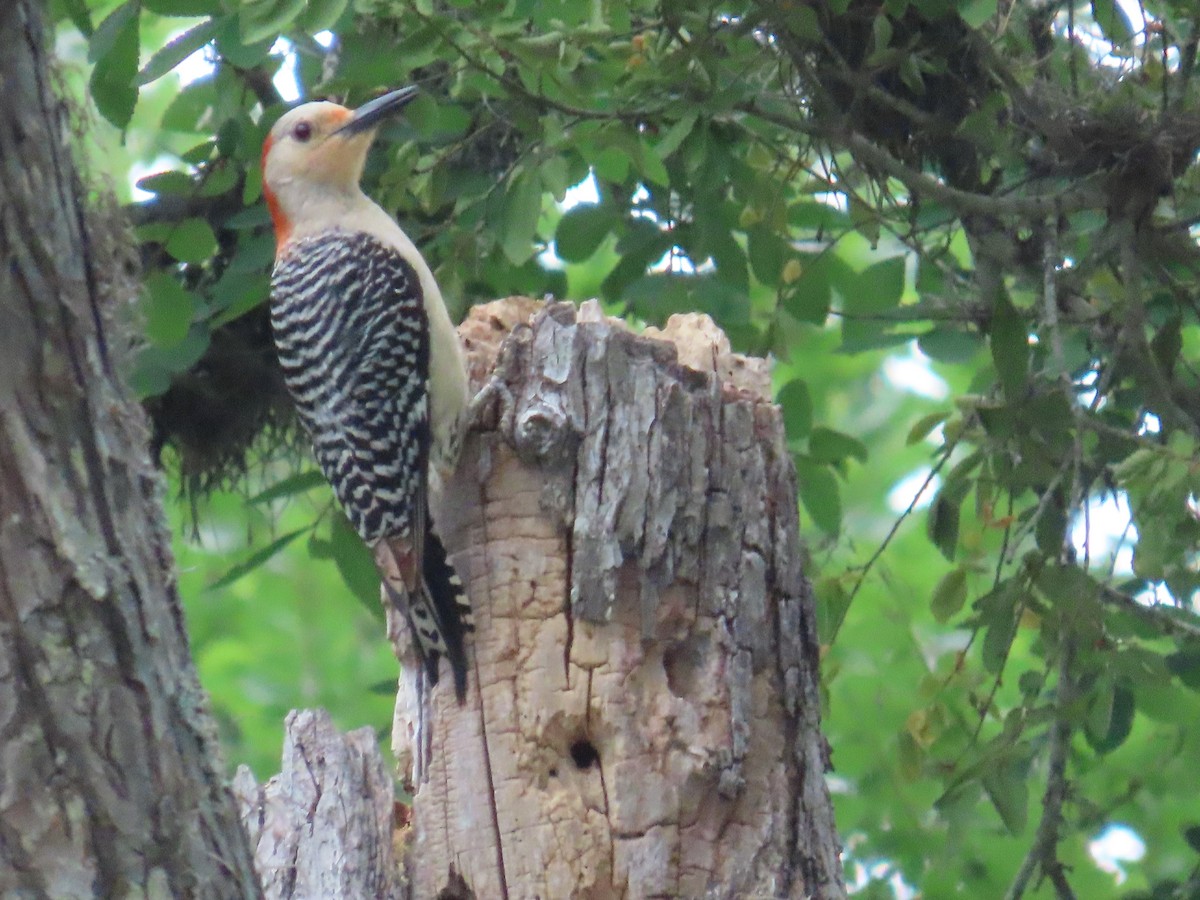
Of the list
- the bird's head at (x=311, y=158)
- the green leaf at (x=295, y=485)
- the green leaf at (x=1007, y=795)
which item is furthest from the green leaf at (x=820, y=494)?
the bird's head at (x=311, y=158)

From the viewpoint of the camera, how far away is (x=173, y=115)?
17.3 feet

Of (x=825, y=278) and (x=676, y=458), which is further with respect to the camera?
(x=825, y=278)

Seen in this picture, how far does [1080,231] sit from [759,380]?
1.45m

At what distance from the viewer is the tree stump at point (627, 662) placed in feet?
11.7

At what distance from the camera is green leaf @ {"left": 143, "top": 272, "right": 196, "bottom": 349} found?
4863 mm

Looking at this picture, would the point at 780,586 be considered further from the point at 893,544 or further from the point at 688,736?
the point at 893,544

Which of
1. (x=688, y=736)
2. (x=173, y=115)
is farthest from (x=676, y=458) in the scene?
(x=173, y=115)

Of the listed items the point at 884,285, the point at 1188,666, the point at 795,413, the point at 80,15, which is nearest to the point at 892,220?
the point at 884,285

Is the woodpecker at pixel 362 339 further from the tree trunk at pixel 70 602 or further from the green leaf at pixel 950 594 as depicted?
the tree trunk at pixel 70 602

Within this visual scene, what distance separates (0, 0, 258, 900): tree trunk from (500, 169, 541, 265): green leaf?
2221 millimetres

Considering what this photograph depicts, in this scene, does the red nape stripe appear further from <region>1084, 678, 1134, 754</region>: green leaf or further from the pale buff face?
<region>1084, 678, 1134, 754</region>: green leaf

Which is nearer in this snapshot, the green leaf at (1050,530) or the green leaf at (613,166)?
the green leaf at (1050,530)

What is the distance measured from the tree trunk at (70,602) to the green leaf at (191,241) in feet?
8.55

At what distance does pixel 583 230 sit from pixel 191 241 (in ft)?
4.23
